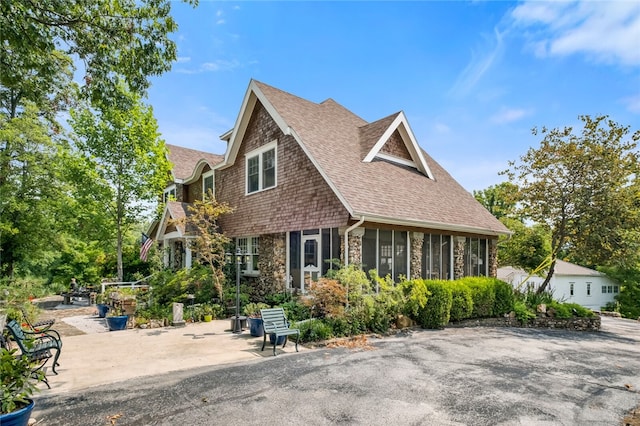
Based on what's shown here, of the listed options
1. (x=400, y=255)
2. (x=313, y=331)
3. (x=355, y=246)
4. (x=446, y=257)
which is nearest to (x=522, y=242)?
(x=446, y=257)

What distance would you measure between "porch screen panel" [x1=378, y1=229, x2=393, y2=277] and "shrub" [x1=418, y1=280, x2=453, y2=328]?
1.56 m

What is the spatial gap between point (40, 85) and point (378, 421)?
10531 mm

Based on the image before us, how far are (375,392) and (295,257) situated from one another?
7960 millimetres

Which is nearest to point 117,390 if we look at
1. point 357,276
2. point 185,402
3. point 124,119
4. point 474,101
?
point 185,402

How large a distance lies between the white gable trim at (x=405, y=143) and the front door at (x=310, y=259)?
12.5 ft

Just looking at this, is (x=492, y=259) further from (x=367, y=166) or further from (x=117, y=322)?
(x=117, y=322)

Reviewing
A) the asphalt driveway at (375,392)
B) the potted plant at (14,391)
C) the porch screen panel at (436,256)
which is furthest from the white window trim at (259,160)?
the potted plant at (14,391)

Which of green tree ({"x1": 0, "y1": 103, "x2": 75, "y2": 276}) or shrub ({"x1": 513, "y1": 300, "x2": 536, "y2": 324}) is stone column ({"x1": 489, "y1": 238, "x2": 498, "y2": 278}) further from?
green tree ({"x1": 0, "y1": 103, "x2": 75, "y2": 276})

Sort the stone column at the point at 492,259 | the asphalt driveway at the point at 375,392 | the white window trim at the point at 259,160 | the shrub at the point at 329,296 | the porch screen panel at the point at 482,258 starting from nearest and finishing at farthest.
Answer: the asphalt driveway at the point at 375,392
the shrub at the point at 329,296
the white window trim at the point at 259,160
the porch screen panel at the point at 482,258
the stone column at the point at 492,259

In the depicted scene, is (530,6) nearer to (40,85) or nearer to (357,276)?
(357,276)

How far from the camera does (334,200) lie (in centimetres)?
1135

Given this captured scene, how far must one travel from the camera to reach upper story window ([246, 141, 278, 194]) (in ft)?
47.4

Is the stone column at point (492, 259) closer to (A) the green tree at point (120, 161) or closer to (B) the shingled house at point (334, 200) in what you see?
(B) the shingled house at point (334, 200)

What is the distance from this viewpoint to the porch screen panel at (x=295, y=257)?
13234 mm
